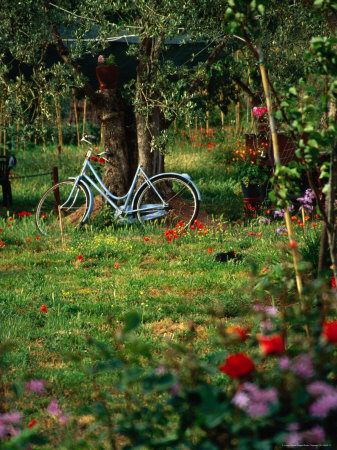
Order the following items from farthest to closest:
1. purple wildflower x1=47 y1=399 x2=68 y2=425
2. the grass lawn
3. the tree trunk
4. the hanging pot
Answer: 1. the tree trunk
2. the hanging pot
3. the grass lawn
4. purple wildflower x1=47 y1=399 x2=68 y2=425

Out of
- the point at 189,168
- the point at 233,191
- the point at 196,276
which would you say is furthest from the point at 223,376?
the point at 189,168

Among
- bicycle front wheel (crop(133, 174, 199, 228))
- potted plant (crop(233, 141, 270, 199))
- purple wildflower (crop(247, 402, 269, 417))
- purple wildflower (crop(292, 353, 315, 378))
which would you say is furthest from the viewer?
potted plant (crop(233, 141, 270, 199))

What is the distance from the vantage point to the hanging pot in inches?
345

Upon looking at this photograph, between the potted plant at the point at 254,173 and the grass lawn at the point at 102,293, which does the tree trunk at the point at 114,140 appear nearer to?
the grass lawn at the point at 102,293

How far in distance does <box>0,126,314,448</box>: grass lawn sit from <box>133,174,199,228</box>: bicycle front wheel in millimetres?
292

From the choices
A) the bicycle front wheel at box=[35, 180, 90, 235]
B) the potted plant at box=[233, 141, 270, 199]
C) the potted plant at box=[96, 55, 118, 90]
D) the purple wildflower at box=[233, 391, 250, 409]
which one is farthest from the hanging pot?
the purple wildflower at box=[233, 391, 250, 409]

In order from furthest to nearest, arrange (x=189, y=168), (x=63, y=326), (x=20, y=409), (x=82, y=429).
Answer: (x=189, y=168) < (x=63, y=326) < (x=20, y=409) < (x=82, y=429)


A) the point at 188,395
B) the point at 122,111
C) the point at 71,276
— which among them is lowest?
the point at 71,276

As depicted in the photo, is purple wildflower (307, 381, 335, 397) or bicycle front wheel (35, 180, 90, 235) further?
bicycle front wheel (35, 180, 90, 235)

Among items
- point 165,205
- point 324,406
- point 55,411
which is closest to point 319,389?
point 324,406

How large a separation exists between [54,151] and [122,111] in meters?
7.04

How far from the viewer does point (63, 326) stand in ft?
15.3

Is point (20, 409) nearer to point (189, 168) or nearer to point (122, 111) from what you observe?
point (122, 111)

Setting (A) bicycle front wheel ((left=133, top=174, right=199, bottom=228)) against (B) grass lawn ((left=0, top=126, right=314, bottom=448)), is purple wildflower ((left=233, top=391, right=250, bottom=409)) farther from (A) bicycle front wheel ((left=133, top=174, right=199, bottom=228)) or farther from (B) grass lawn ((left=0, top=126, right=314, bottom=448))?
(A) bicycle front wheel ((left=133, top=174, right=199, bottom=228))
